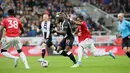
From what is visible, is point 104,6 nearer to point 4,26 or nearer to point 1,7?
point 1,7

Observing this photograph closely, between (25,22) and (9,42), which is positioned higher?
(9,42)

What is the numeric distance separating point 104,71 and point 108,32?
21162 millimetres

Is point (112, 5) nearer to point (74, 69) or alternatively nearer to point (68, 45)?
point (68, 45)

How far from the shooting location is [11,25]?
19.3 meters

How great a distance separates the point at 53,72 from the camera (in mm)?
17984

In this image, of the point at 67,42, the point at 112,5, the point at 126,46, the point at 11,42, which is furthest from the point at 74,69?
the point at 112,5

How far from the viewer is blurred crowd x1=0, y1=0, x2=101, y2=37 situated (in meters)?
35.7

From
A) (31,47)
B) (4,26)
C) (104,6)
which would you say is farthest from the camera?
(104,6)

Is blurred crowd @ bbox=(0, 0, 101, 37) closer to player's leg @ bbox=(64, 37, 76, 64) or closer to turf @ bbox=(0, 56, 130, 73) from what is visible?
turf @ bbox=(0, 56, 130, 73)

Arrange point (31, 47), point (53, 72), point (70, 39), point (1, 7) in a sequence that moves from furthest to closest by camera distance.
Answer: point (1, 7), point (31, 47), point (70, 39), point (53, 72)

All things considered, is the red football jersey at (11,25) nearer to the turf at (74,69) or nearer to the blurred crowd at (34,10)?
the turf at (74,69)

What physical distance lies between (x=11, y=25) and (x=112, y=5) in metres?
24.9

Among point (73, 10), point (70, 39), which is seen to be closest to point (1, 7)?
point (73, 10)

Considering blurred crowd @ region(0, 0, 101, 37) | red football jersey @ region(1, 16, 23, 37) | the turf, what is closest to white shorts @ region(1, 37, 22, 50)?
red football jersey @ region(1, 16, 23, 37)
